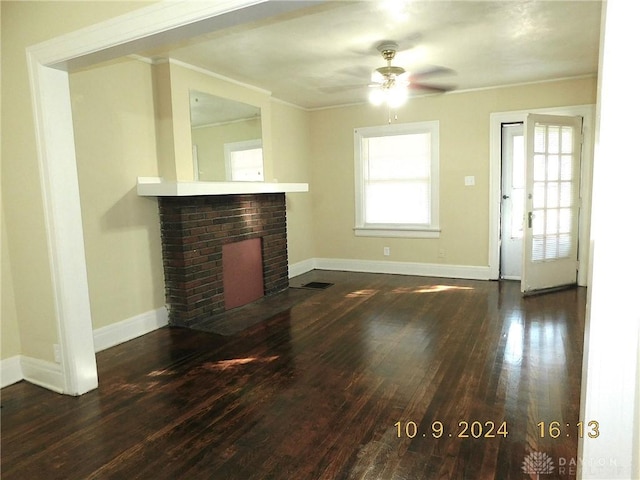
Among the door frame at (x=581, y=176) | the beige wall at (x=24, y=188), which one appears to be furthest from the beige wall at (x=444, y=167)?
the beige wall at (x=24, y=188)

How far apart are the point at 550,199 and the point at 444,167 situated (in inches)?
52.2

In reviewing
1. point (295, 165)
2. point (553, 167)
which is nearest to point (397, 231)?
point (295, 165)

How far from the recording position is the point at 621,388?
1.17m

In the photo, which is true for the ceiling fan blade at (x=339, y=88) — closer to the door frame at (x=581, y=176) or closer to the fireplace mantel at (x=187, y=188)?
the fireplace mantel at (x=187, y=188)

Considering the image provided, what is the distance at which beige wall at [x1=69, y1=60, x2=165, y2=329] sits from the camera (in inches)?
131

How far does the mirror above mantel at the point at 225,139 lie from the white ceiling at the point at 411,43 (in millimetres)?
320

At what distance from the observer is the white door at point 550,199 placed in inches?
184

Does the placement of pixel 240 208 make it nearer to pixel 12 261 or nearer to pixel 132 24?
pixel 12 261

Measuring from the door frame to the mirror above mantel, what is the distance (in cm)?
289

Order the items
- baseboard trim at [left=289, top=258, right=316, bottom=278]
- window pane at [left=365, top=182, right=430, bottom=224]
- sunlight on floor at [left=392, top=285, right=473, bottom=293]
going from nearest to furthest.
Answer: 1. sunlight on floor at [left=392, top=285, right=473, bottom=293]
2. window pane at [left=365, top=182, right=430, bottom=224]
3. baseboard trim at [left=289, top=258, right=316, bottom=278]

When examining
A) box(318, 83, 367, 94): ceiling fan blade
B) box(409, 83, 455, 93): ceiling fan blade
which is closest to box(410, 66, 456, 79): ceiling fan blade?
box(409, 83, 455, 93): ceiling fan blade

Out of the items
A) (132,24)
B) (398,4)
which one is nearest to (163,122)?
(132,24)

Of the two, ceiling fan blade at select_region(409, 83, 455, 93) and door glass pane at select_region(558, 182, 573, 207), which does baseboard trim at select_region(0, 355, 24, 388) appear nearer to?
ceiling fan blade at select_region(409, 83, 455, 93)

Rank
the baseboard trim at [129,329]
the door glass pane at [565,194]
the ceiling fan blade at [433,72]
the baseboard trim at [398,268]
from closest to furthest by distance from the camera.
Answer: the baseboard trim at [129,329] → the ceiling fan blade at [433,72] → the door glass pane at [565,194] → the baseboard trim at [398,268]
